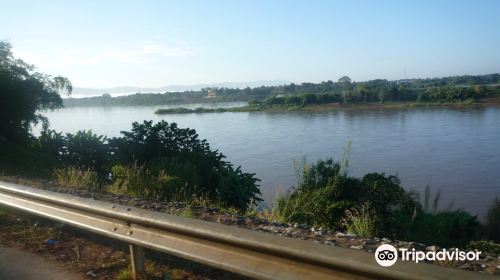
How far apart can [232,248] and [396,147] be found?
4394 centimetres

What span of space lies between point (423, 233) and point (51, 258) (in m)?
10.8

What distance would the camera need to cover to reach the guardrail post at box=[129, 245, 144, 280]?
156 inches

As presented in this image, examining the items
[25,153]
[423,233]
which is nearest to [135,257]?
[423,233]

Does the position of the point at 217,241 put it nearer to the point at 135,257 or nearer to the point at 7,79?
the point at 135,257

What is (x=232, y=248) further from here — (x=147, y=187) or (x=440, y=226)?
(x=440, y=226)

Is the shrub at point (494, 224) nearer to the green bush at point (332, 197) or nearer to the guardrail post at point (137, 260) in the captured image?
the green bush at point (332, 197)

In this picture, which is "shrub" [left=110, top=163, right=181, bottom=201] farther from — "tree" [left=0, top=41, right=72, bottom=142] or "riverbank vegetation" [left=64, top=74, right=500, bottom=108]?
"riverbank vegetation" [left=64, top=74, right=500, bottom=108]

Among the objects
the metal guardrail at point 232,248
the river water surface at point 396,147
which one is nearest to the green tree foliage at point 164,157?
the river water surface at point 396,147

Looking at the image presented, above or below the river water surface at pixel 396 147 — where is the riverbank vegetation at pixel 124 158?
above

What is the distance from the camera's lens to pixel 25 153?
22.6 metres

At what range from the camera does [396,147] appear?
4497 centimetres

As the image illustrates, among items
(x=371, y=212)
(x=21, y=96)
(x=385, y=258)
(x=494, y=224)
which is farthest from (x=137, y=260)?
(x=21, y=96)

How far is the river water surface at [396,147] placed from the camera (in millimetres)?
30234

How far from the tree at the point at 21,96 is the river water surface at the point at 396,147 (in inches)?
127
